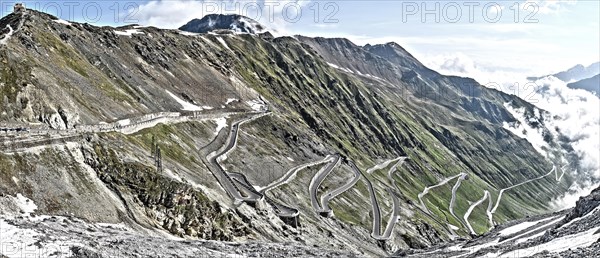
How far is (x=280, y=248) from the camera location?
66625 millimetres

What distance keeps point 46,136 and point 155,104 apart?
3017 inches

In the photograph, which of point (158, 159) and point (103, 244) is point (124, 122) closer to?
point (158, 159)

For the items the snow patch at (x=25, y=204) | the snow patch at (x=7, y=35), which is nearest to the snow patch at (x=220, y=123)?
the snow patch at (x=7, y=35)

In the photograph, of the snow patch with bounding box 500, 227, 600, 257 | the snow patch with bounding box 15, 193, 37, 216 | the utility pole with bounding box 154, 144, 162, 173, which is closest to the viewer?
the snow patch with bounding box 500, 227, 600, 257

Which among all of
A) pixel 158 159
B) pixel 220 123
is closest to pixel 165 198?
pixel 158 159

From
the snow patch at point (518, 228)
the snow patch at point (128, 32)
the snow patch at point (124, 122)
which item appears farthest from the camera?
the snow patch at point (128, 32)

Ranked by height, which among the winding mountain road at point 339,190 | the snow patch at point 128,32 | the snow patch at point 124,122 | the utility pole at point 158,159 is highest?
the snow patch at point 128,32

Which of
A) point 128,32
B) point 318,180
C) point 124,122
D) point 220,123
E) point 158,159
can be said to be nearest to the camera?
point 158,159

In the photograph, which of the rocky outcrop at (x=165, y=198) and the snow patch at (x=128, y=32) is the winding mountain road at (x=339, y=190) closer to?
the rocky outcrop at (x=165, y=198)

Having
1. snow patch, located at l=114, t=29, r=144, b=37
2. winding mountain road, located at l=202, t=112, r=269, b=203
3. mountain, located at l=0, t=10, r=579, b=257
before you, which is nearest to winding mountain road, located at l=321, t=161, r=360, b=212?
mountain, located at l=0, t=10, r=579, b=257

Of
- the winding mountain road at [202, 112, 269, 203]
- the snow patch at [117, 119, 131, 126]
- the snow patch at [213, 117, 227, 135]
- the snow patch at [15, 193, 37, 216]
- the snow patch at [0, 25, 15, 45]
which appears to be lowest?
the winding mountain road at [202, 112, 269, 203]

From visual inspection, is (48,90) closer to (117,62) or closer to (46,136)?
(46,136)

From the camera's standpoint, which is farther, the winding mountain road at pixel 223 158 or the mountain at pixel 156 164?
the winding mountain road at pixel 223 158

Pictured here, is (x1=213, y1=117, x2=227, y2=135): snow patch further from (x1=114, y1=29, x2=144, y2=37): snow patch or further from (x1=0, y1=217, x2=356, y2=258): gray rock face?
(x1=0, y1=217, x2=356, y2=258): gray rock face
